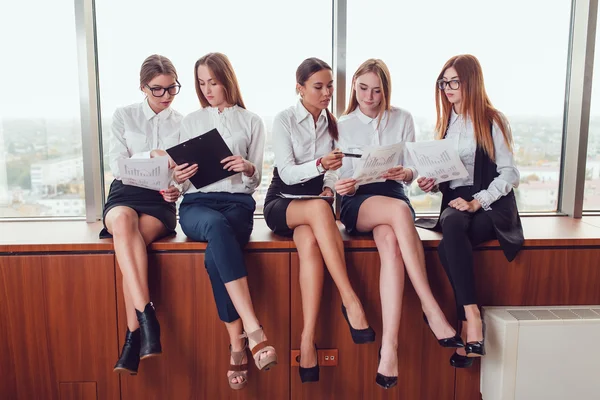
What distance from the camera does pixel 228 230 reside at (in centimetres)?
201

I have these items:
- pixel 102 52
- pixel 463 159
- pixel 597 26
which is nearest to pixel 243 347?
pixel 463 159

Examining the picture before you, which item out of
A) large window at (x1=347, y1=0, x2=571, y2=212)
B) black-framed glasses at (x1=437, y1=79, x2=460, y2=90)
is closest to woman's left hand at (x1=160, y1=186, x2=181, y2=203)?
large window at (x1=347, y1=0, x2=571, y2=212)

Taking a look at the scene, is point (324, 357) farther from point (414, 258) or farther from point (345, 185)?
point (345, 185)

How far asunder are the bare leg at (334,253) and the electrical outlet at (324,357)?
278 mm

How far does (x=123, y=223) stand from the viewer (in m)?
2.04

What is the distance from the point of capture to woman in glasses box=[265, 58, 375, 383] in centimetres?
202

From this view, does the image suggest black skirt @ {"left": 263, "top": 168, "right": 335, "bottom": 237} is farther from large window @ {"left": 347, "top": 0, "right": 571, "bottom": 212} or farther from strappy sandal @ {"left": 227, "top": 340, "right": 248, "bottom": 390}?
large window @ {"left": 347, "top": 0, "right": 571, "bottom": 212}

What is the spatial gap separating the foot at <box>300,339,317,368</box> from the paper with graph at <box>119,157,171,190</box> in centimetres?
86

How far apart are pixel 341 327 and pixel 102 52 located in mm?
1832

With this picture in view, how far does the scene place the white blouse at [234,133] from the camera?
7.47 feet

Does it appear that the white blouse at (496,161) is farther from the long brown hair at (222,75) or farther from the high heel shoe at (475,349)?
the long brown hair at (222,75)

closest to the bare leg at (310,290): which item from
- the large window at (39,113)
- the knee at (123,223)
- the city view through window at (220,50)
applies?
the knee at (123,223)

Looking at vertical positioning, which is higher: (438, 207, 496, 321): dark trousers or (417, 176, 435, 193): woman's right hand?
(417, 176, 435, 193): woman's right hand

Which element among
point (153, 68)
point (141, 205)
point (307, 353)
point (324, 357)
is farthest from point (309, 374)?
point (153, 68)
